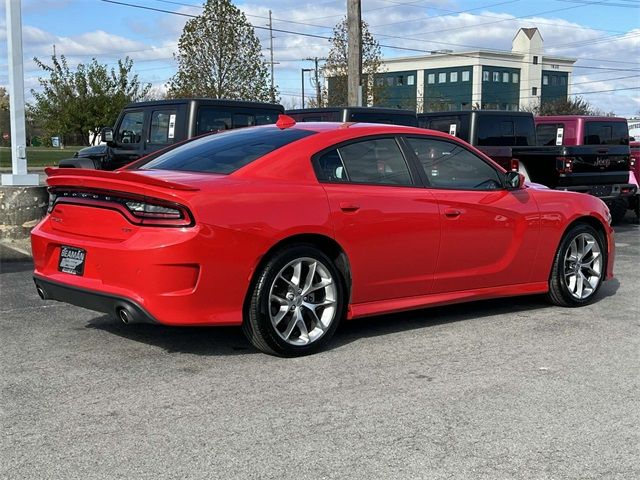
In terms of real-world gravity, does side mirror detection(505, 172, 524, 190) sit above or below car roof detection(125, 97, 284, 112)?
below

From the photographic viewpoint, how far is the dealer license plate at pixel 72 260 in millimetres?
4832

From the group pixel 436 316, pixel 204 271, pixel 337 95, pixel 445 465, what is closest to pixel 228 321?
pixel 204 271

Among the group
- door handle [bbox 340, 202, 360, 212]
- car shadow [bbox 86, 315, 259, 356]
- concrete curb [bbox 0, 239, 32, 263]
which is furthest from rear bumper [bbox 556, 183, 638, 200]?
car shadow [bbox 86, 315, 259, 356]

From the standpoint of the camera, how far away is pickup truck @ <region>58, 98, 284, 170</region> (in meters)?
10.7

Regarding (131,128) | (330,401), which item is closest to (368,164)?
(330,401)

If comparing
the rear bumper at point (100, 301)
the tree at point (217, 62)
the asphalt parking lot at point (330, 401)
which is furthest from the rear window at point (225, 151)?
the tree at point (217, 62)

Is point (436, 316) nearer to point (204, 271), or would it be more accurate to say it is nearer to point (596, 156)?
point (204, 271)

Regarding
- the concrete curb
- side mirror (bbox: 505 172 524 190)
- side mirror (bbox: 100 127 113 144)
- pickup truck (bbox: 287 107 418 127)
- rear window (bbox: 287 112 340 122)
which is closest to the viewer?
side mirror (bbox: 505 172 524 190)

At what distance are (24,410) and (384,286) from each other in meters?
2.52

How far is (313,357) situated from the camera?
16.4ft

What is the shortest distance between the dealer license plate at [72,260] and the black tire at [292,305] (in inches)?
42.9

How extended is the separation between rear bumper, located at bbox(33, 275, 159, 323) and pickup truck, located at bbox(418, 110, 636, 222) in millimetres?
7870

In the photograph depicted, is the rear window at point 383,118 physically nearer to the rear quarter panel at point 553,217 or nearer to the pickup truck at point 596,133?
the pickup truck at point 596,133

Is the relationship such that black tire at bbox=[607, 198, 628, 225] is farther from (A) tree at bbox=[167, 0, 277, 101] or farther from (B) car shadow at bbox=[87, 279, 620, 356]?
(A) tree at bbox=[167, 0, 277, 101]
